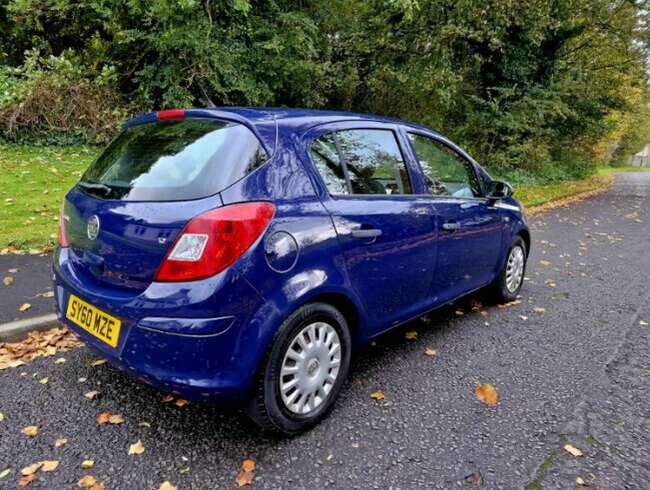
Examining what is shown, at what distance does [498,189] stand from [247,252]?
2.82 meters

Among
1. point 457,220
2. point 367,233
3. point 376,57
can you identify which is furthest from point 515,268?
point 376,57

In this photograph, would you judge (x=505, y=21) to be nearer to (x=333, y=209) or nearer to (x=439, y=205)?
(x=439, y=205)

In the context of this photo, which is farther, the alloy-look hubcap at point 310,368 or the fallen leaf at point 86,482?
the alloy-look hubcap at point 310,368

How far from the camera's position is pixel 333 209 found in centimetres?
254

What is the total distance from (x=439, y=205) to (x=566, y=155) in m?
20.3

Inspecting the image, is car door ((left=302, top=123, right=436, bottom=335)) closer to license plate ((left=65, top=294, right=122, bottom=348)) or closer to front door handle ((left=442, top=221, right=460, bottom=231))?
front door handle ((left=442, top=221, right=460, bottom=231))

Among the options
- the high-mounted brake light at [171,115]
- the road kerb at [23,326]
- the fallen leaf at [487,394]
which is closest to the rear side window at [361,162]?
the high-mounted brake light at [171,115]

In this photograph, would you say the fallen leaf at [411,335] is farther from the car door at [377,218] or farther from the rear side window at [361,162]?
the rear side window at [361,162]

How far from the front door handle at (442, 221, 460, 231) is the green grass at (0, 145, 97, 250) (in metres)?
4.46

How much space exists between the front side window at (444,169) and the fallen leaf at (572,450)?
179cm

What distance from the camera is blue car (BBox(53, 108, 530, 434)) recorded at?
6.91ft

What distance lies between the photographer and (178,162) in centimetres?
240

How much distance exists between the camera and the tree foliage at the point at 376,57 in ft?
33.9

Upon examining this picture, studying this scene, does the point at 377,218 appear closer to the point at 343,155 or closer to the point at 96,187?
the point at 343,155
